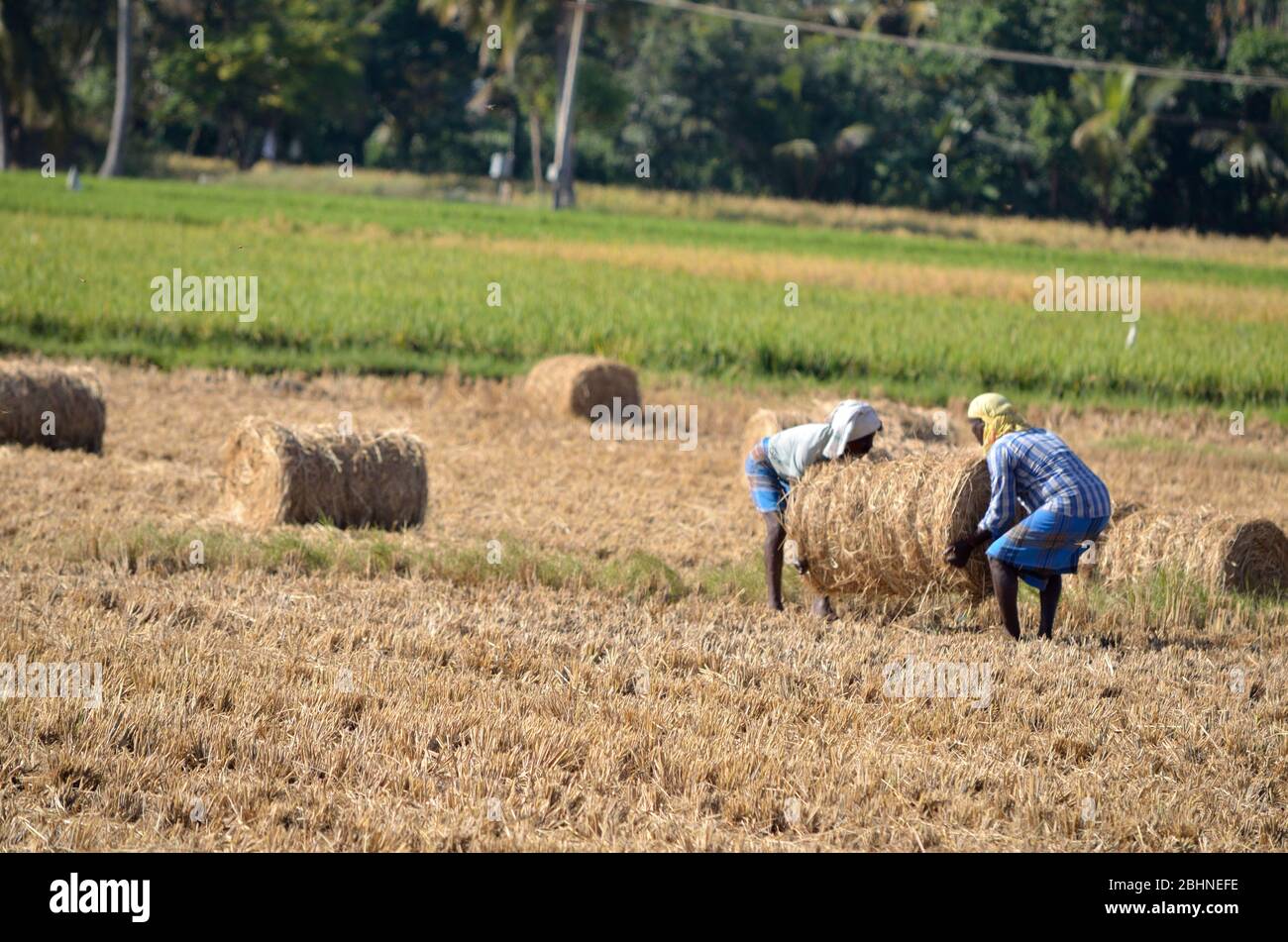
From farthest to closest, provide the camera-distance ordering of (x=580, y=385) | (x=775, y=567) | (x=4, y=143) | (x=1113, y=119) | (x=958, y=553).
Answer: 1. (x=4, y=143)
2. (x=1113, y=119)
3. (x=580, y=385)
4. (x=775, y=567)
5. (x=958, y=553)

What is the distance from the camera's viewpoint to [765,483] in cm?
891

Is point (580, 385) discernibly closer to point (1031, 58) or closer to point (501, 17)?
point (1031, 58)

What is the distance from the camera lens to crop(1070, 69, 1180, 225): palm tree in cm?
4719

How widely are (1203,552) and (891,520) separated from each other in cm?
271

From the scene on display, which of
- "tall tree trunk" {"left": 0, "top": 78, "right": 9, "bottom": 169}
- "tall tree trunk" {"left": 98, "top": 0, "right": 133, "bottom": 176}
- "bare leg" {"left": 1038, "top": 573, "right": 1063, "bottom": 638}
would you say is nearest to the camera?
"bare leg" {"left": 1038, "top": 573, "right": 1063, "bottom": 638}

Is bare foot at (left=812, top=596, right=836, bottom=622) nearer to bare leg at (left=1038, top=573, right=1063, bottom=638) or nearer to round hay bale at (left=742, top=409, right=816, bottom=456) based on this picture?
bare leg at (left=1038, top=573, right=1063, bottom=638)

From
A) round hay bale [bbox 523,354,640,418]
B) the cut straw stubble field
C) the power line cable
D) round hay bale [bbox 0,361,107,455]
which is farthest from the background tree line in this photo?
the cut straw stubble field

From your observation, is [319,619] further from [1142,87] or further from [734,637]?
[1142,87]

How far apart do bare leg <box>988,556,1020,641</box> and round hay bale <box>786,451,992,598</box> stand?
200mm

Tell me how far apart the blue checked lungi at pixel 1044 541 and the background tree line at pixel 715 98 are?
42.0 m

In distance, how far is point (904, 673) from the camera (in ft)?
24.5

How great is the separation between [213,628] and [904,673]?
343 centimetres

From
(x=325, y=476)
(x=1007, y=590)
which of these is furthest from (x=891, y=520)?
(x=325, y=476)
